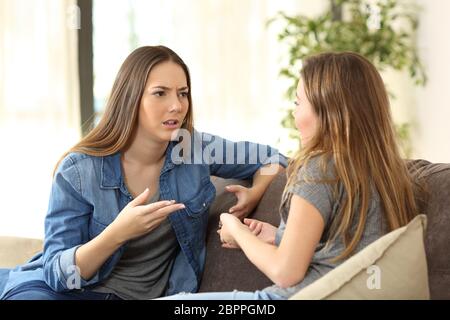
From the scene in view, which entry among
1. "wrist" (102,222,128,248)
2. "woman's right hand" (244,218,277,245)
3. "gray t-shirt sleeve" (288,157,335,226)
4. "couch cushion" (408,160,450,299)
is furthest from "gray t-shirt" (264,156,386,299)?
"wrist" (102,222,128,248)

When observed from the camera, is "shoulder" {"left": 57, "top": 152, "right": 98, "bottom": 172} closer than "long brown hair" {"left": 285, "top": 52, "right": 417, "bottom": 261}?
No

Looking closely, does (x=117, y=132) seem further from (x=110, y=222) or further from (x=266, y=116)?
(x=266, y=116)

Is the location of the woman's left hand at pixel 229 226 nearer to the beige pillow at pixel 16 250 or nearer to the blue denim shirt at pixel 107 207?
the blue denim shirt at pixel 107 207

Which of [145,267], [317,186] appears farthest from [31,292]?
[317,186]

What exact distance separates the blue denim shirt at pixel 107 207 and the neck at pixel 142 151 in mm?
41

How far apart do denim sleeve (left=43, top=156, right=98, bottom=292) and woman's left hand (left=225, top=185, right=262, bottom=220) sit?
15.8 inches

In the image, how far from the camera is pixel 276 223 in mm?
1983

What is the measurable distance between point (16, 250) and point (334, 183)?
4.17ft

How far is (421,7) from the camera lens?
13.6ft

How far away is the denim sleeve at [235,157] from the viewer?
7.00ft

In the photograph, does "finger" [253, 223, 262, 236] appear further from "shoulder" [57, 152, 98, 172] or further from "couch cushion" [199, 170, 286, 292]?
"shoulder" [57, 152, 98, 172]

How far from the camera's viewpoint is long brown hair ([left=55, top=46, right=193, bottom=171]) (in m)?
1.98

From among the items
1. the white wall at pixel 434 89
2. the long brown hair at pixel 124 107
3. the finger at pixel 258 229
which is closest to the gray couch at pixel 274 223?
the finger at pixel 258 229

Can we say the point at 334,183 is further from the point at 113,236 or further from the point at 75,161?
the point at 75,161
